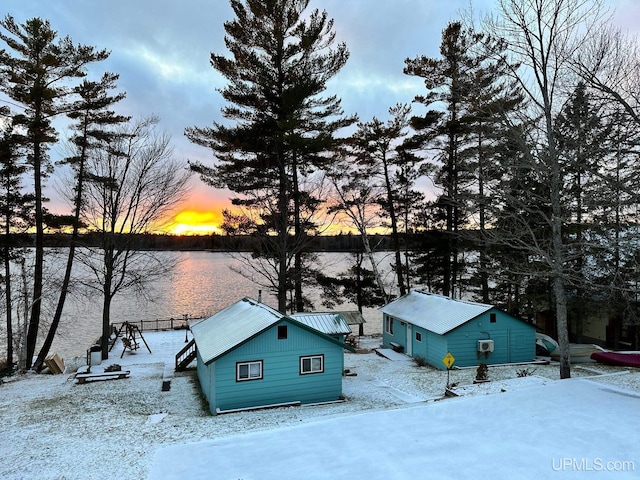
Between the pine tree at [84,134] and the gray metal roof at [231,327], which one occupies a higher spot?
the pine tree at [84,134]

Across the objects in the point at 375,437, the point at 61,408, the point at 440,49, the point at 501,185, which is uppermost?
the point at 440,49

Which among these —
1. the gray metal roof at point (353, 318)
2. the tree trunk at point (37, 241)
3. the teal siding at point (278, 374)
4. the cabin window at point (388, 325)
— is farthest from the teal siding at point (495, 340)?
the tree trunk at point (37, 241)

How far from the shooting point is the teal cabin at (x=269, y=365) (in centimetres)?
1342

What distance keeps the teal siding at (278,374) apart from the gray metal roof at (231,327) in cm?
29

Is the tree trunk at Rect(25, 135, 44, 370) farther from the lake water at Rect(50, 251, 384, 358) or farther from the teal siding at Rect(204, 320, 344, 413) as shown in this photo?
the teal siding at Rect(204, 320, 344, 413)

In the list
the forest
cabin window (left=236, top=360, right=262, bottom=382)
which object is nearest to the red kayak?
the forest

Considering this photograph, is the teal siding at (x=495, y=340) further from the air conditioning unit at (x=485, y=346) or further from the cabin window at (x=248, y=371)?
the cabin window at (x=248, y=371)

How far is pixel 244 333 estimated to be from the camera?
556 inches

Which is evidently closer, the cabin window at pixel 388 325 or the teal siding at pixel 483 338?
the teal siding at pixel 483 338

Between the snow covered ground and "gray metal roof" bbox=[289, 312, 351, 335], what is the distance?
19.8 ft

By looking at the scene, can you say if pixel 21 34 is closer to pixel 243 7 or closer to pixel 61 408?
pixel 243 7

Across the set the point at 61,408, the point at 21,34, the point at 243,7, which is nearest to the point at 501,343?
the point at 61,408

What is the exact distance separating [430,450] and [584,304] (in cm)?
1956

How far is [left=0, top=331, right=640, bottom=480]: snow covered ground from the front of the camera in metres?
6.74
